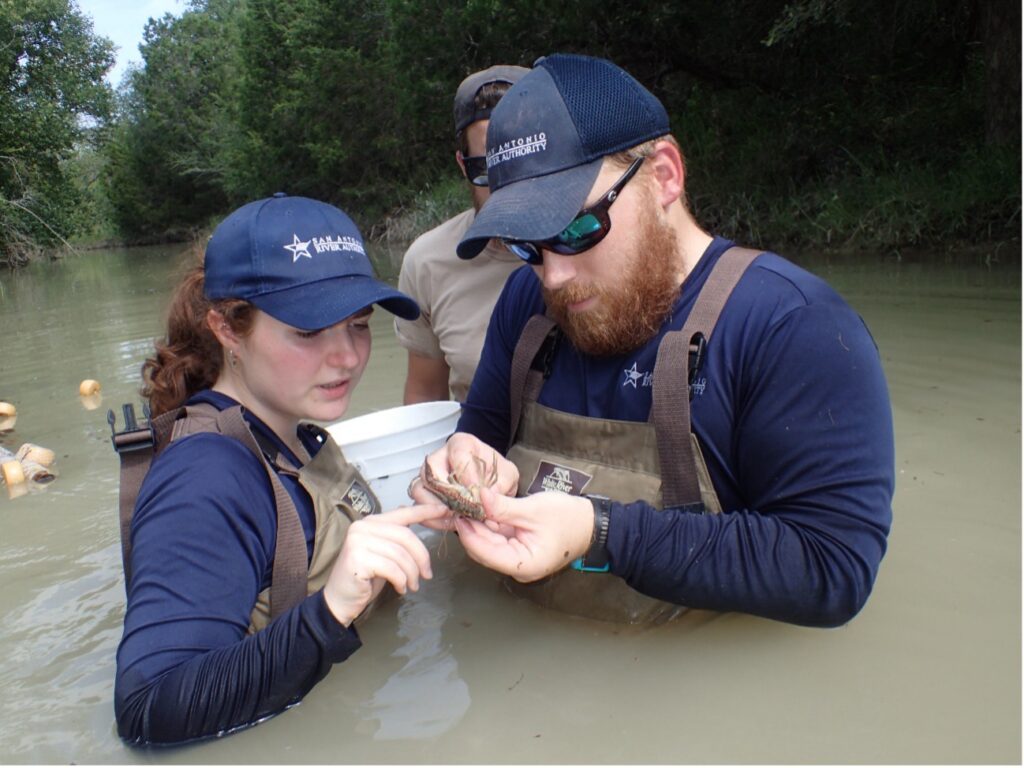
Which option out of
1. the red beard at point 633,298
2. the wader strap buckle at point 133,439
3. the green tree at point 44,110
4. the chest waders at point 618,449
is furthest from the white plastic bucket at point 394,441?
the green tree at point 44,110

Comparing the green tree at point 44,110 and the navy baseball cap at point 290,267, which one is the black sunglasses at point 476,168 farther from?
the green tree at point 44,110

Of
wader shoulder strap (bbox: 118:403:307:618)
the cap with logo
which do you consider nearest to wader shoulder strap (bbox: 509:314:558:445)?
wader shoulder strap (bbox: 118:403:307:618)

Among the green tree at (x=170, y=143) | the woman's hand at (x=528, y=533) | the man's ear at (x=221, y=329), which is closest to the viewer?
the woman's hand at (x=528, y=533)

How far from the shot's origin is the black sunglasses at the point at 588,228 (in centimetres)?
238

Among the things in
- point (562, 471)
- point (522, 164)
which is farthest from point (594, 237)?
point (562, 471)

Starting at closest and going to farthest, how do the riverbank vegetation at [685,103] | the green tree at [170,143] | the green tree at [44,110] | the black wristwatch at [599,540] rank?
the black wristwatch at [599,540] < the riverbank vegetation at [685,103] < the green tree at [44,110] < the green tree at [170,143]

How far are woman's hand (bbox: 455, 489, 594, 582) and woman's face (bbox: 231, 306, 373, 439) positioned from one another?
627mm

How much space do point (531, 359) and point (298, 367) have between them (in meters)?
0.74

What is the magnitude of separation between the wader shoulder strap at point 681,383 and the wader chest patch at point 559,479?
285 mm

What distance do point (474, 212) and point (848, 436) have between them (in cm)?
234

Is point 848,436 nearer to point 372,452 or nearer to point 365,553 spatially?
point 365,553

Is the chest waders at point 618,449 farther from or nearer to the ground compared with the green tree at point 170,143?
nearer to the ground

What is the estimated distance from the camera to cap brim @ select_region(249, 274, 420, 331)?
7.88ft

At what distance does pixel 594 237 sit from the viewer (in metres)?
2.41
